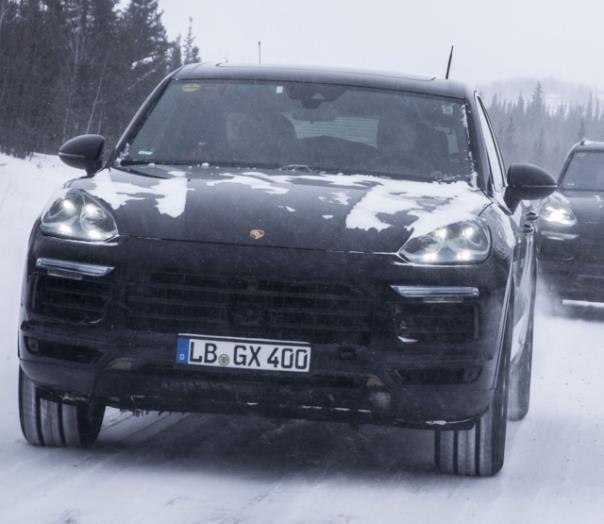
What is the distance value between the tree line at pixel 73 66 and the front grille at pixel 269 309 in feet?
89.5

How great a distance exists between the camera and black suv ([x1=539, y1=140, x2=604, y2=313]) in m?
13.6

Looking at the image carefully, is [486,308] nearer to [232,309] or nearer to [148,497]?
[232,309]

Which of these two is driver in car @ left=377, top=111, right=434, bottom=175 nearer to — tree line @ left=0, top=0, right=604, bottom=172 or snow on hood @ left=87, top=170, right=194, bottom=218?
snow on hood @ left=87, top=170, right=194, bottom=218

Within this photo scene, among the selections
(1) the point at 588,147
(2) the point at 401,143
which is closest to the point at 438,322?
(2) the point at 401,143

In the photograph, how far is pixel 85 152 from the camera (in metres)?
6.07

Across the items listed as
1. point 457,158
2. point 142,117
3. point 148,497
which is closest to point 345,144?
point 457,158

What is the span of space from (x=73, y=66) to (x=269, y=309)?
52.0 meters

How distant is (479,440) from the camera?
17.4 ft

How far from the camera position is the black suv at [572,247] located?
44.7 feet

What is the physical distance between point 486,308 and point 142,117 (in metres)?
2.19

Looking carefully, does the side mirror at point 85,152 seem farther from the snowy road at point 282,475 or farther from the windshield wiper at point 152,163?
the snowy road at point 282,475

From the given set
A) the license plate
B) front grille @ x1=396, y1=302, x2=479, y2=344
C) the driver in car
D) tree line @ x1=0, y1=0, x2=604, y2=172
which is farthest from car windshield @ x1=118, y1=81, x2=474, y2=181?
tree line @ x1=0, y1=0, x2=604, y2=172

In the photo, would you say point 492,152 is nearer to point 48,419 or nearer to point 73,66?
point 48,419

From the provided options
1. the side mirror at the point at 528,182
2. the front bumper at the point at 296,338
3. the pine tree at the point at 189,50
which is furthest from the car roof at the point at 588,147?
the pine tree at the point at 189,50
